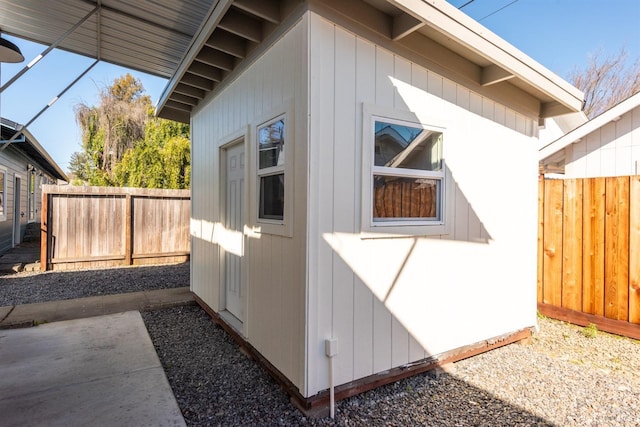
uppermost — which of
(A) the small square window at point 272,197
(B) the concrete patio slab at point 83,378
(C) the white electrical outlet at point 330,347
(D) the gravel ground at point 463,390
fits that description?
(A) the small square window at point 272,197

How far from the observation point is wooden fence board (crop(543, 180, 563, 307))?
4.71 metres

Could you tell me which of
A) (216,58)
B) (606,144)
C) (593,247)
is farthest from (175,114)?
(606,144)

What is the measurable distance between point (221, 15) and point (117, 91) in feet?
71.4

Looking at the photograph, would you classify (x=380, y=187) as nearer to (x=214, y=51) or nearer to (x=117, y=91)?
(x=214, y=51)

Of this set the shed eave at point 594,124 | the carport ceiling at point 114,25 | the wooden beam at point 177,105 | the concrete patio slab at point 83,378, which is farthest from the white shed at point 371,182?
the shed eave at point 594,124

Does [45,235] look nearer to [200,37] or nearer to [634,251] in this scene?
[200,37]

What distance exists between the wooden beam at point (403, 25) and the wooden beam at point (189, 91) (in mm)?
2972

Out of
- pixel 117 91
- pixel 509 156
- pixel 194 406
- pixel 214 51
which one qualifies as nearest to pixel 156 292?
pixel 194 406

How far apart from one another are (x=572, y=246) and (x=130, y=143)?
61.7 feet

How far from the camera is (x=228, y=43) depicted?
3432mm

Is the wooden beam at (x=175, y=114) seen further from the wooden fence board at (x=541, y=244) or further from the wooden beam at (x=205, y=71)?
the wooden fence board at (x=541, y=244)

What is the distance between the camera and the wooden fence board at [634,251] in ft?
13.1

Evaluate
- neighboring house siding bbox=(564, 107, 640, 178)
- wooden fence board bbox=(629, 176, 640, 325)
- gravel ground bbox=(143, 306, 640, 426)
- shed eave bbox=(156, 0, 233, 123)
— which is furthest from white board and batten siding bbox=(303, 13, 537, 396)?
neighboring house siding bbox=(564, 107, 640, 178)

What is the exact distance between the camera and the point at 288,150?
9.15ft
